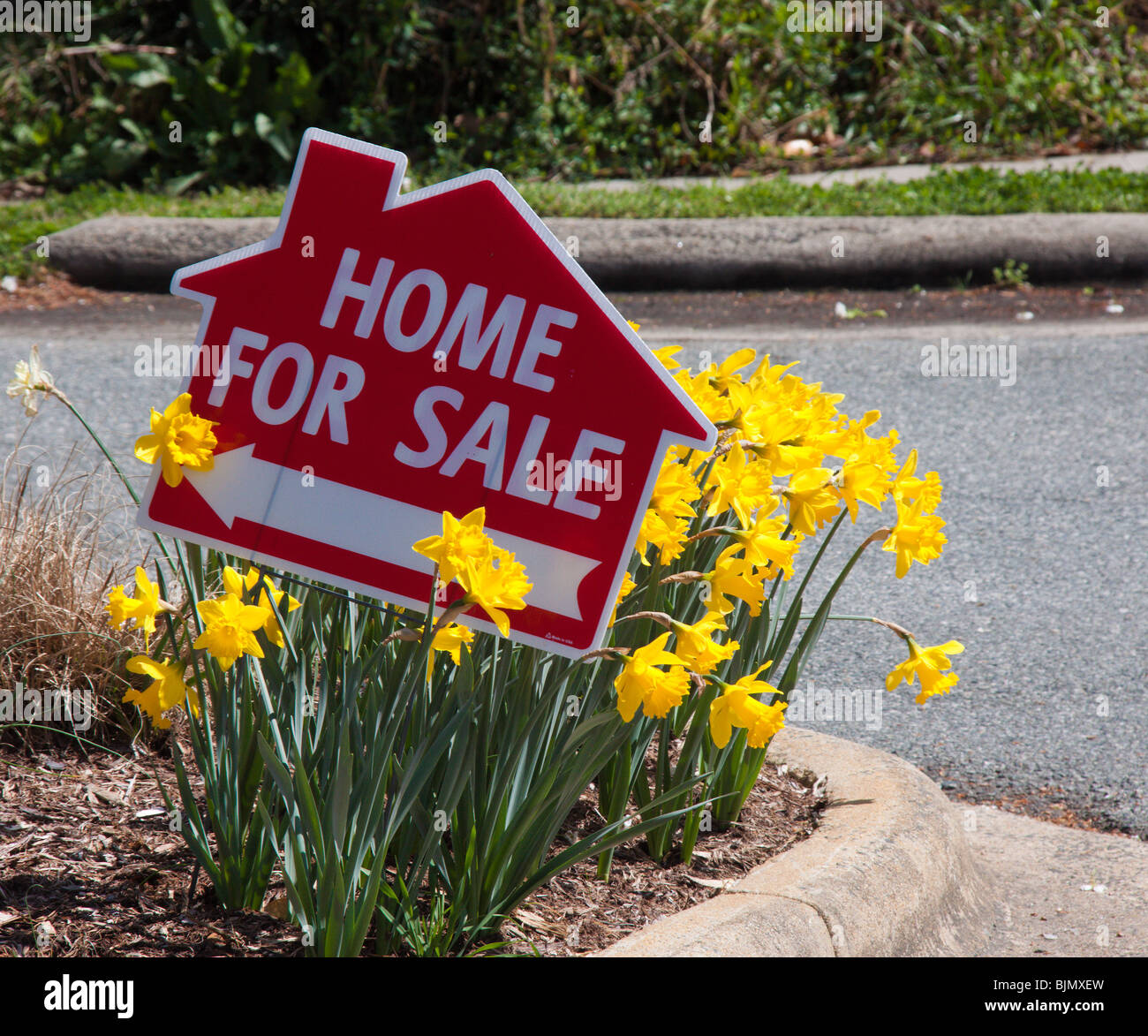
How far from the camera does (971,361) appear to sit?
5711 mm

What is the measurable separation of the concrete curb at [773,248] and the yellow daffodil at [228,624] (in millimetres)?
5343

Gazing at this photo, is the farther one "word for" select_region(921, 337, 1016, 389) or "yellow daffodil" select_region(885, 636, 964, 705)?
"word for" select_region(921, 337, 1016, 389)

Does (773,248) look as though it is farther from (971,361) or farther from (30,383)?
(30,383)

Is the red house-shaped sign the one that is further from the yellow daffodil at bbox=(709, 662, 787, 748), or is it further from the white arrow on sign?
the yellow daffodil at bbox=(709, 662, 787, 748)

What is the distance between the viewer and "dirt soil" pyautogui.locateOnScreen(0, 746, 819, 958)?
1.82 m

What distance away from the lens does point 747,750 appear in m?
2.22

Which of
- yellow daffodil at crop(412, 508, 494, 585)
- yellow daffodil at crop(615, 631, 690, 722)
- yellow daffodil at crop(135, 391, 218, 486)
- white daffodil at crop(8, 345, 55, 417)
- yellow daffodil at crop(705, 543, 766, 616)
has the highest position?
white daffodil at crop(8, 345, 55, 417)

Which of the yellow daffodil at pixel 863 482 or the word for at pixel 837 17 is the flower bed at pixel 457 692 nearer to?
the yellow daffodil at pixel 863 482

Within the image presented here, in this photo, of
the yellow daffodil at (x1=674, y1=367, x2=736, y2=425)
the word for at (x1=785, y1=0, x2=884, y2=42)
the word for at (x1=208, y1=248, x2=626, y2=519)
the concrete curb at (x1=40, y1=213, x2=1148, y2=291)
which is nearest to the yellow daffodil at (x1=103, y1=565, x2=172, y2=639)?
the word for at (x1=208, y1=248, x2=626, y2=519)

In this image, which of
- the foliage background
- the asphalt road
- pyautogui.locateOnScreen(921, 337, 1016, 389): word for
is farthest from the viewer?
the foliage background

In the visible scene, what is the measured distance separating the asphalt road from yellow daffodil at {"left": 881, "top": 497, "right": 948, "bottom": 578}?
3.93 feet
